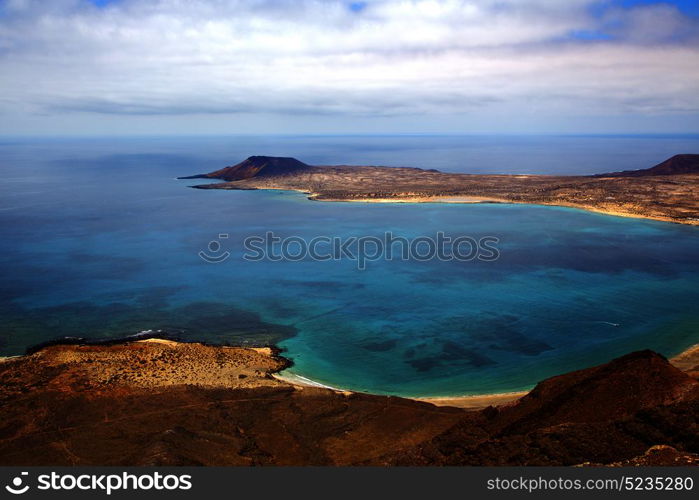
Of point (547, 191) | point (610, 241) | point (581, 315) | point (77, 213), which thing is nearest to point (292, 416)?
point (581, 315)

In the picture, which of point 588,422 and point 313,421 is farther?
point 313,421

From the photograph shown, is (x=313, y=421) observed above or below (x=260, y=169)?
below

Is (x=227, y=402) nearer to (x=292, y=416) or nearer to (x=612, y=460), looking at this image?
(x=292, y=416)

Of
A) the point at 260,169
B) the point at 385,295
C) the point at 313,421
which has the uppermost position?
the point at 260,169

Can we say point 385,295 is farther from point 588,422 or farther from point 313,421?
point 588,422

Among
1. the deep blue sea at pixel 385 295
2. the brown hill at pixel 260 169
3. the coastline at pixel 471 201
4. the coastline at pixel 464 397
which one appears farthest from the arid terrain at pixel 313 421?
the brown hill at pixel 260 169

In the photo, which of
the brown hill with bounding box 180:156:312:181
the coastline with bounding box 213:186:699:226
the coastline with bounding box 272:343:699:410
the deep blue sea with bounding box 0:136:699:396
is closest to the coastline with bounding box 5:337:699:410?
the coastline with bounding box 272:343:699:410

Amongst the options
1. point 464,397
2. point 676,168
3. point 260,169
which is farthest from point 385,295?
point 676,168
